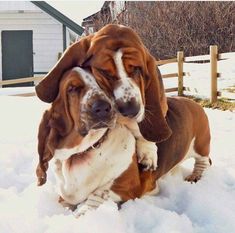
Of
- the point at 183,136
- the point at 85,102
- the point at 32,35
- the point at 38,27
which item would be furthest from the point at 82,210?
the point at 32,35

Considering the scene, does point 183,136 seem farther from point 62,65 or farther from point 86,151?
point 62,65

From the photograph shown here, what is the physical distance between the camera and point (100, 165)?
2.54 metres

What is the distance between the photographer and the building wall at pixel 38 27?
1683 cm

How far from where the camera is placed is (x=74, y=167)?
2561 mm

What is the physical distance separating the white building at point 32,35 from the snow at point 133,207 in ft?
42.9

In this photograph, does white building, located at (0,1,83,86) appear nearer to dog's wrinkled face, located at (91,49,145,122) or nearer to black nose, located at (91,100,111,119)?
dog's wrinkled face, located at (91,49,145,122)

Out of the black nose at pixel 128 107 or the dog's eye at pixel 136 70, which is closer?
the black nose at pixel 128 107

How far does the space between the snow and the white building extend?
13083 millimetres

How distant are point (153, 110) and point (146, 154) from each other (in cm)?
29

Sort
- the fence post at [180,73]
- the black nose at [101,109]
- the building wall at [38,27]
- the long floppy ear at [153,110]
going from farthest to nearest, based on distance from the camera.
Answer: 1. the building wall at [38,27]
2. the fence post at [180,73]
3. the long floppy ear at [153,110]
4. the black nose at [101,109]

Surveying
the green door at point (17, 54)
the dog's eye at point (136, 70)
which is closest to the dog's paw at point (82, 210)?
the dog's eye at point (136, 70)

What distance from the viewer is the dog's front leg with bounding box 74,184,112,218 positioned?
2482 millimetres

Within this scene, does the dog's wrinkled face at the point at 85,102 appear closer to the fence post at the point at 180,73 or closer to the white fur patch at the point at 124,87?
the white fur patch at the point at 124,87

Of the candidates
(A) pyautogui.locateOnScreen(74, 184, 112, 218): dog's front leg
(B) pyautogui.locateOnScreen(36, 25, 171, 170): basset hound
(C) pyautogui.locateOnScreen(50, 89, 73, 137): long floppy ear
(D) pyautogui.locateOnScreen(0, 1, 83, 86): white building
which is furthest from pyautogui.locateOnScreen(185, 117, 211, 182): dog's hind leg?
(D) pyautogui.locateOnScreen(0, 1, 83, 86): white building
